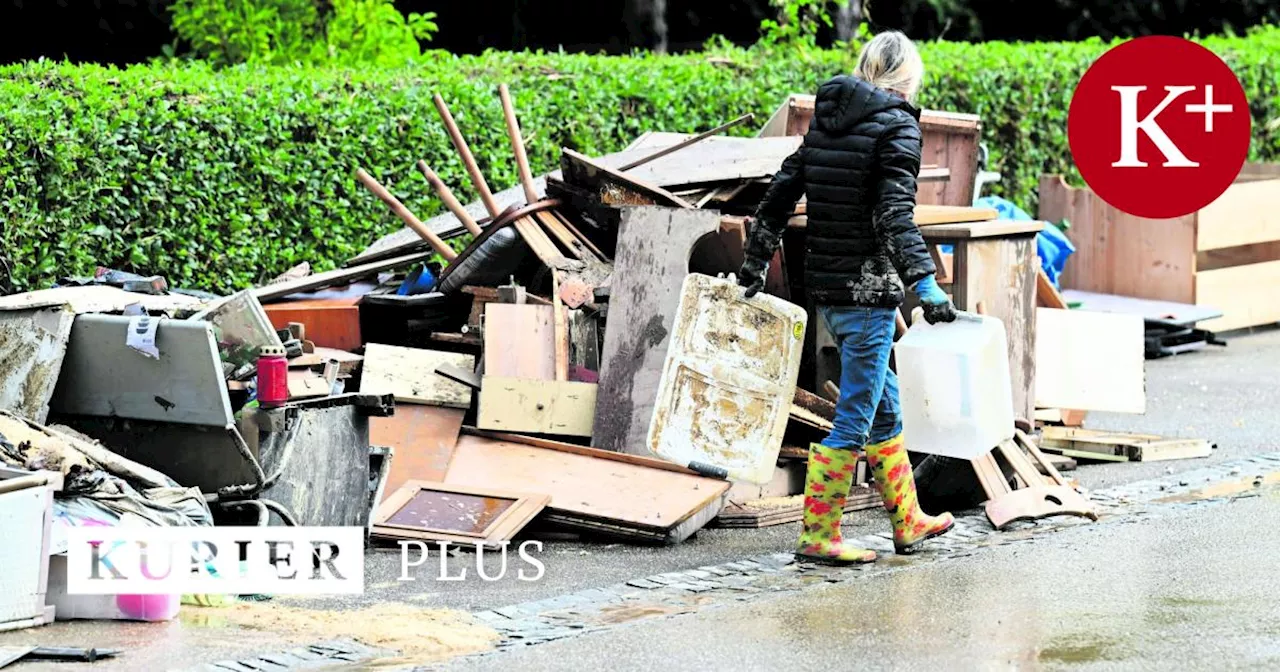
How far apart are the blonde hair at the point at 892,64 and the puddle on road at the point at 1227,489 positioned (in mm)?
2417

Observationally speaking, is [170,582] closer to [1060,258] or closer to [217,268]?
[217,268]

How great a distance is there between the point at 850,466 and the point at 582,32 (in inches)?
505

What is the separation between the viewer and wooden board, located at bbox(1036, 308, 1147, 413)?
9242 mm

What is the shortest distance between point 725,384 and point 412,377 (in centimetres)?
147

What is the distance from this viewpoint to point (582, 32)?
63.5 ft

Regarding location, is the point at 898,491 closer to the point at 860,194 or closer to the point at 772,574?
the point at 772,574

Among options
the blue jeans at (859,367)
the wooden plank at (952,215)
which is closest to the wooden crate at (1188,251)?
the wooden plank at (952,215)

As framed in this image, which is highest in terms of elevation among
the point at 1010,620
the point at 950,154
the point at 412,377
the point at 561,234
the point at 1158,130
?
the point at 1158,130

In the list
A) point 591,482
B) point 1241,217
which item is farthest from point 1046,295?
point 1241,217

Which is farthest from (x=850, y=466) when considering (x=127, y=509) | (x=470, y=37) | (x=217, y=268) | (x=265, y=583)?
(x=470, y=37)

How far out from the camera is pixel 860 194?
7004 mm

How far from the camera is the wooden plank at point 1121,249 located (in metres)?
12.9

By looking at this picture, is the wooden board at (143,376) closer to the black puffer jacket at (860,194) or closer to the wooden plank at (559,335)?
the wooden plank at (559,335)

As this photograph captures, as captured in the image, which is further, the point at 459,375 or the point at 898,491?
the point at 459,375
